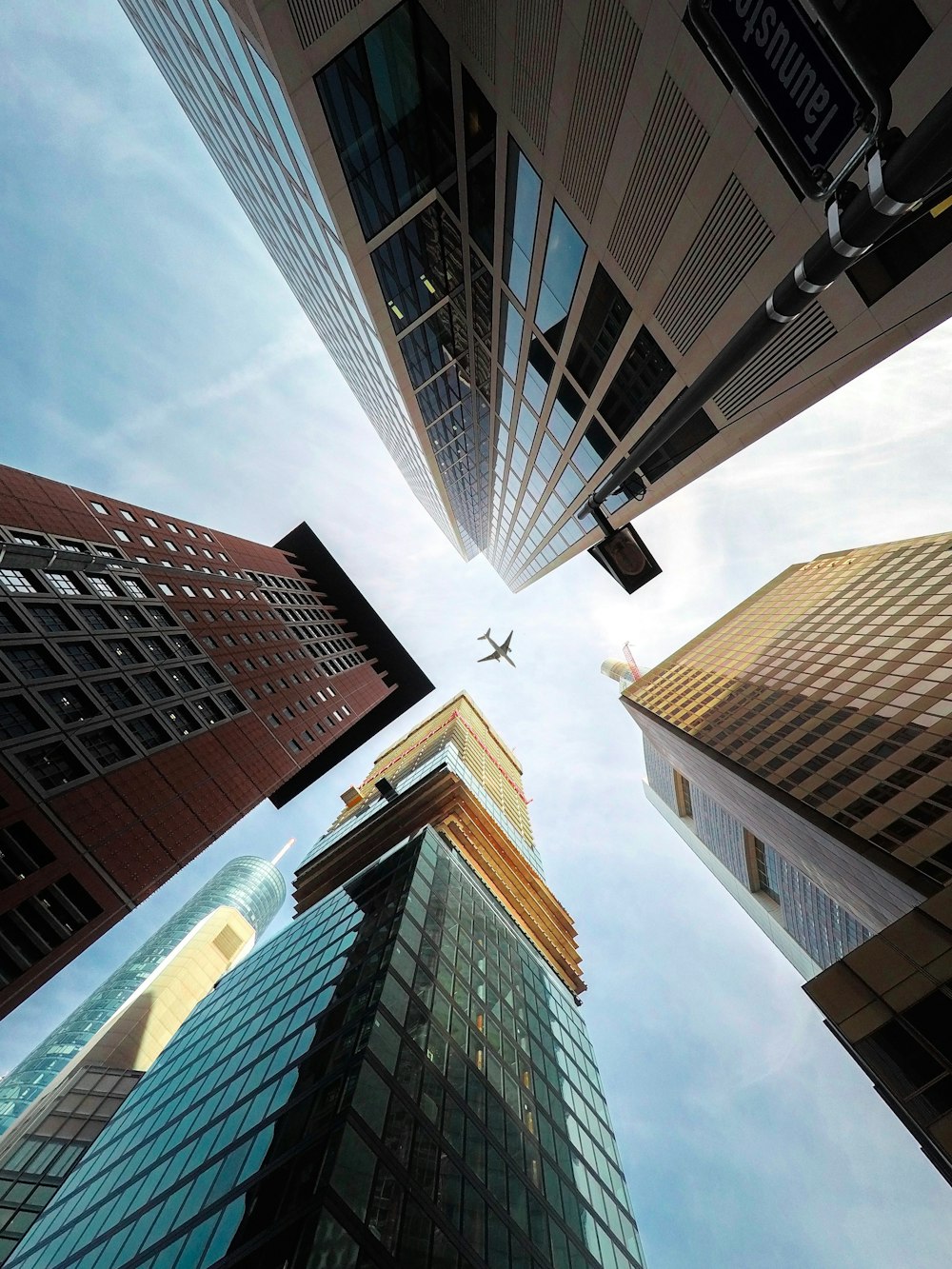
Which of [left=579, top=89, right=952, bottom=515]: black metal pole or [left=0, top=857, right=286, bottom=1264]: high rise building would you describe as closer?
[left=579, top=89, right=952, bottom=515]: black metal pole

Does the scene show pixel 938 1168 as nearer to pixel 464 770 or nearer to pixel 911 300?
pixel 911 300

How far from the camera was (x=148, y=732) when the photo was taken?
36.6 m

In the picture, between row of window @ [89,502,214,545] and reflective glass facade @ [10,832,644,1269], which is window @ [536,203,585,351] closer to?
reflective glass facade @ [10,832,644,1269]

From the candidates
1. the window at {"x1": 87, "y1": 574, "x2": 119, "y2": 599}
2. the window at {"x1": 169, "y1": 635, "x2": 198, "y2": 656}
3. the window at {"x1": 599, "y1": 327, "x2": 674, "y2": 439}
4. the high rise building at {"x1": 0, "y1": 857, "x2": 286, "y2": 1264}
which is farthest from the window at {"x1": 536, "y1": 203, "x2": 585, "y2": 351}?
the high rise building at {"x1": 0, "y1": 857, "x2": 286, "y2": 1264}

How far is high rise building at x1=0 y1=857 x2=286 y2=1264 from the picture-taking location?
50.8 metres

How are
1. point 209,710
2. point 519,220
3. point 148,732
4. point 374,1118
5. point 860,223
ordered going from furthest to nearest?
point 209,710 < point 148,732 < point 519,220 < point 374,1118 < point 860,223

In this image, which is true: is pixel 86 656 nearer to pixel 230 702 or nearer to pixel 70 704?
pixel 70 704

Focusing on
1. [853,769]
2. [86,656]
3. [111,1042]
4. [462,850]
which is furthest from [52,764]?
[111,1042]

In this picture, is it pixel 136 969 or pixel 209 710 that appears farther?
pixel 136 969

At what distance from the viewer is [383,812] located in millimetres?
51406

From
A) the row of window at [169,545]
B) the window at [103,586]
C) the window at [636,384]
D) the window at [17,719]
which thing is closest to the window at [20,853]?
the window at [17,719]

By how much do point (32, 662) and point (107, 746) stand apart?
244 inches

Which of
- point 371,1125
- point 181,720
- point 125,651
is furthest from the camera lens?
point 181,720

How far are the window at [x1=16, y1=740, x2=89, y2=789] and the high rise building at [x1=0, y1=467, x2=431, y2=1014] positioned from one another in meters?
0.07
